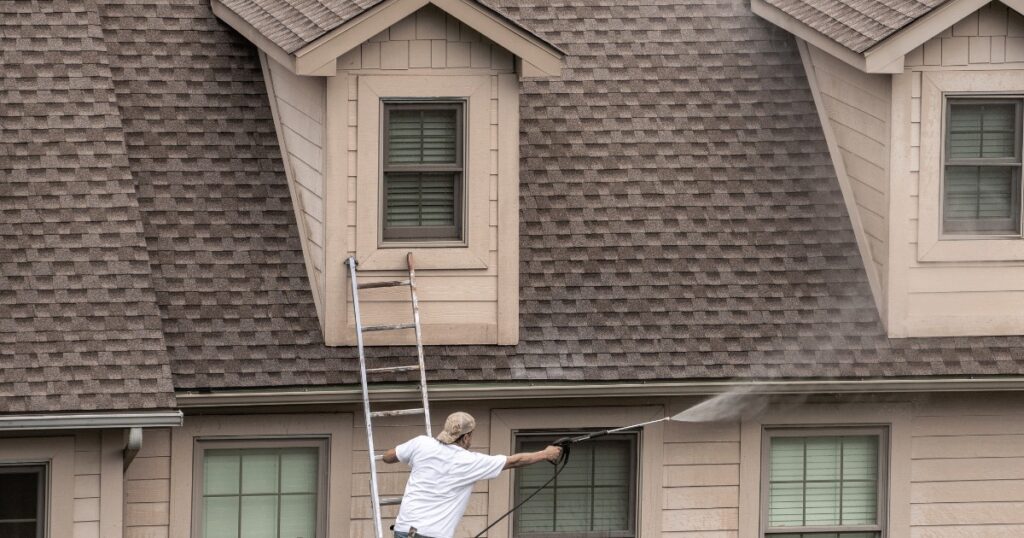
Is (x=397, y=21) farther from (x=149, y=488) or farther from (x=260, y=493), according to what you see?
(x=149, y=488)

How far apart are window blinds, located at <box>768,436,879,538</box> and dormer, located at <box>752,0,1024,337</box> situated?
3.57 feet

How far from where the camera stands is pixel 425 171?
1519 cm

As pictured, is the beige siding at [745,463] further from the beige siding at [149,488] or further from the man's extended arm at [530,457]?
the man's extended arm at [530,457]

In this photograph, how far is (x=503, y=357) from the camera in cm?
1508

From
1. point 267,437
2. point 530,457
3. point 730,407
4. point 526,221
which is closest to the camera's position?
point 530,457

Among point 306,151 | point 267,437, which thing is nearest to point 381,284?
point 306,151

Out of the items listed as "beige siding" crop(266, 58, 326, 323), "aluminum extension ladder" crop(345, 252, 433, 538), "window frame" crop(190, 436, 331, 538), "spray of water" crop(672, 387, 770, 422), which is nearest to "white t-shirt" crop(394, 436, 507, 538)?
"aluminum extension ladder" crop(345, 252, 433, 538)

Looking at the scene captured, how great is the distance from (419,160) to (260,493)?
2.89 m

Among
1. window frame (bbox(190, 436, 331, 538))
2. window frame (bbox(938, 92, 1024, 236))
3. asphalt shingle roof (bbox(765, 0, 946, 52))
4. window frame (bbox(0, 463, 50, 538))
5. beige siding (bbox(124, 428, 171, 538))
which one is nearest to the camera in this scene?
window frame (bbox(0, 463, 50, 538))

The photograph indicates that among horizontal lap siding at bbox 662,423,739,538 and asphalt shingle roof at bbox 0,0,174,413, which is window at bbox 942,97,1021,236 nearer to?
horizontal lap siding at bbox 662,423,739,538

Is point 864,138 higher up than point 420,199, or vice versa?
point 864,138

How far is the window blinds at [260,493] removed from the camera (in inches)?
586

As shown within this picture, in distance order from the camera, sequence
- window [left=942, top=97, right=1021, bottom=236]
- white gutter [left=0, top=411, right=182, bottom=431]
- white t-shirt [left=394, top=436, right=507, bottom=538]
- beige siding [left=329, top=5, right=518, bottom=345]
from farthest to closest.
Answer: window [left=942, top=97, right=1021, bottom=236], beige siding [left=329, top=5, right=518, bottom=345], white t-shirt [left=394, top=436, right=507, bottom=538], white gutter [left=0, top=411, right=182, bottom=431]

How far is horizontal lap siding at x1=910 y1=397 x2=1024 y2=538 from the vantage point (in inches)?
624
